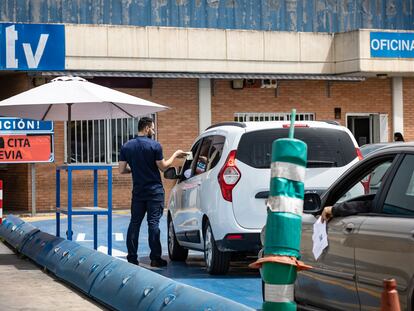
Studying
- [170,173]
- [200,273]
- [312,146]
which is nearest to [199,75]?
[170,173]

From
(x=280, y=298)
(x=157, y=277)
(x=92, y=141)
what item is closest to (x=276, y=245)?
(x=280, y=298)

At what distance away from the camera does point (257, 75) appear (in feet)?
95.8

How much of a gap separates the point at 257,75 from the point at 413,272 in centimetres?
2273

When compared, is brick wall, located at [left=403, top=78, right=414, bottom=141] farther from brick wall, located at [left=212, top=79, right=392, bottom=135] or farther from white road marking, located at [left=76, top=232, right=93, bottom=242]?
white road marking, located at [left=76, top=232, right=93, bottom=242]

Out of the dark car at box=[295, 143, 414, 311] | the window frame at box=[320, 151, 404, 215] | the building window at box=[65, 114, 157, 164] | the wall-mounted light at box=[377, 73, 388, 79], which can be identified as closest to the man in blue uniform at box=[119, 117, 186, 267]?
the dark car at box=[295, 143, 414, 311]

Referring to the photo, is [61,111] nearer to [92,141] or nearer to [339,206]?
[339,206]

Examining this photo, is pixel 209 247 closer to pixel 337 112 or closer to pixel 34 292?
pixel 34 292

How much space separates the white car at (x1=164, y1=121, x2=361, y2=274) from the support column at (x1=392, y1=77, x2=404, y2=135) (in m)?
19.0

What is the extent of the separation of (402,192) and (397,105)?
24822 mm

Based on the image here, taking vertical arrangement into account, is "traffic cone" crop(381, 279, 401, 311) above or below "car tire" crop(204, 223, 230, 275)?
above

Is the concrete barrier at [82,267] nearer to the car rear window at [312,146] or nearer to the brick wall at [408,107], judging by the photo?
the car rear window at [312,146]

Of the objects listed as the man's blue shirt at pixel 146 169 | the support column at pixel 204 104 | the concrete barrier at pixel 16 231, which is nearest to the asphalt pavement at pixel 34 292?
the concrete barrier at pixel 16 231

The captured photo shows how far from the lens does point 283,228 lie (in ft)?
16.2

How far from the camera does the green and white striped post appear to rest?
4895 mm
